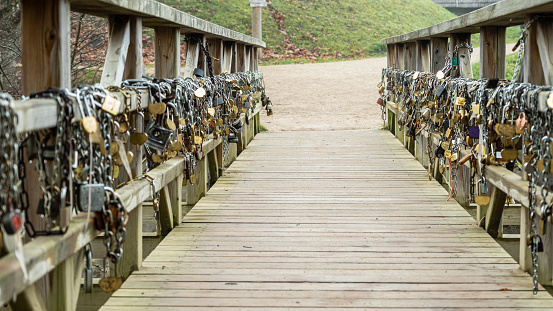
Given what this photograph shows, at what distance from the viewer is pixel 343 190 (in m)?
6.20

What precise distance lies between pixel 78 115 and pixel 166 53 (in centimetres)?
265

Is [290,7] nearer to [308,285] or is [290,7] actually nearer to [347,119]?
[347,119]

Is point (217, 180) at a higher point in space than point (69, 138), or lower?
lower

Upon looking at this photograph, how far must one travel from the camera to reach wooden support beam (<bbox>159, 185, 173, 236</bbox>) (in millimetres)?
4703

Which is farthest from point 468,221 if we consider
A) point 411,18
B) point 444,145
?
point 411,18

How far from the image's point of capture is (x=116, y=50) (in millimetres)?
3830

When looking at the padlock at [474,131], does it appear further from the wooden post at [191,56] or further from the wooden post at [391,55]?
the wooden post at [391,55]

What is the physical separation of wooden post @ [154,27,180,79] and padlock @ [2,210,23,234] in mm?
3174

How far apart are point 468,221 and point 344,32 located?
21359 mm

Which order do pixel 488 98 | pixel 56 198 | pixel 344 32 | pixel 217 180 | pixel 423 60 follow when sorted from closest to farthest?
1. pixel 56 198
2. pixel 488 98
3. pixel 217 180
4. pixel 423 60
5. pixel 344 32

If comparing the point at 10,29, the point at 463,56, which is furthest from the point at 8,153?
the point at 10,29

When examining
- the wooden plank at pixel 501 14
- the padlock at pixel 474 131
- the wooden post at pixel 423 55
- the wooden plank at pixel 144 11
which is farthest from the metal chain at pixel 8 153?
the wooden post at pixel 423 55

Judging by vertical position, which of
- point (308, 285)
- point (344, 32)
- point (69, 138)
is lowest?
point (308, 285)

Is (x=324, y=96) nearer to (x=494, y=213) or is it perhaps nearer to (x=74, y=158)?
(x=494, y=213)
